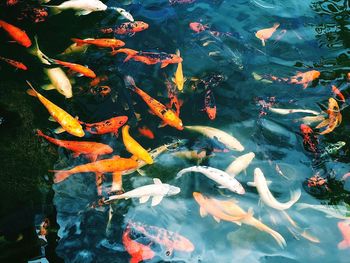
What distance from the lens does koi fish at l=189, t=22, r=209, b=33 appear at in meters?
4.50

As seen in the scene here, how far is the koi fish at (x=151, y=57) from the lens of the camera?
13.3ft

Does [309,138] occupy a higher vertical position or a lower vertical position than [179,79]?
lower

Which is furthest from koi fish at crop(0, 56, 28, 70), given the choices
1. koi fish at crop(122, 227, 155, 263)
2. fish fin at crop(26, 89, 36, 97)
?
koi fish at crop(122, 227, 155, 263)

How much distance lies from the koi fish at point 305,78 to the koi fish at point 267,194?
4.35 ft

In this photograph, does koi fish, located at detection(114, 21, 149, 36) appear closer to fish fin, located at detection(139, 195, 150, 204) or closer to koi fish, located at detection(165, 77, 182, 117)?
koi fish, located at detection(165, 77, 182, 117)

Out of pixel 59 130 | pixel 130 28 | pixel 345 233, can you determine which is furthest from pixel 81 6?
pixel 345 233

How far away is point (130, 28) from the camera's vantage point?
172 inches

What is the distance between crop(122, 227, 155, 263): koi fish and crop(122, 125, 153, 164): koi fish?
2.35 feet

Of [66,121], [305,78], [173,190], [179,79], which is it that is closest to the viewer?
[173,190]

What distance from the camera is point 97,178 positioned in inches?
122

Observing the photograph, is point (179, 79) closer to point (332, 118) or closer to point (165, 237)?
point (332, 118)

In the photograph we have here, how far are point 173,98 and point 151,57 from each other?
Result: 648mm

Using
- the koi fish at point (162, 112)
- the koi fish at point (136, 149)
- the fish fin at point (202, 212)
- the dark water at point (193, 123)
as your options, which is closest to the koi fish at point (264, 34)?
the dark water at point (193, 123)

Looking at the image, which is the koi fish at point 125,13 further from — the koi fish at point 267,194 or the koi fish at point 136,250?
the koi fish at point 136,250
